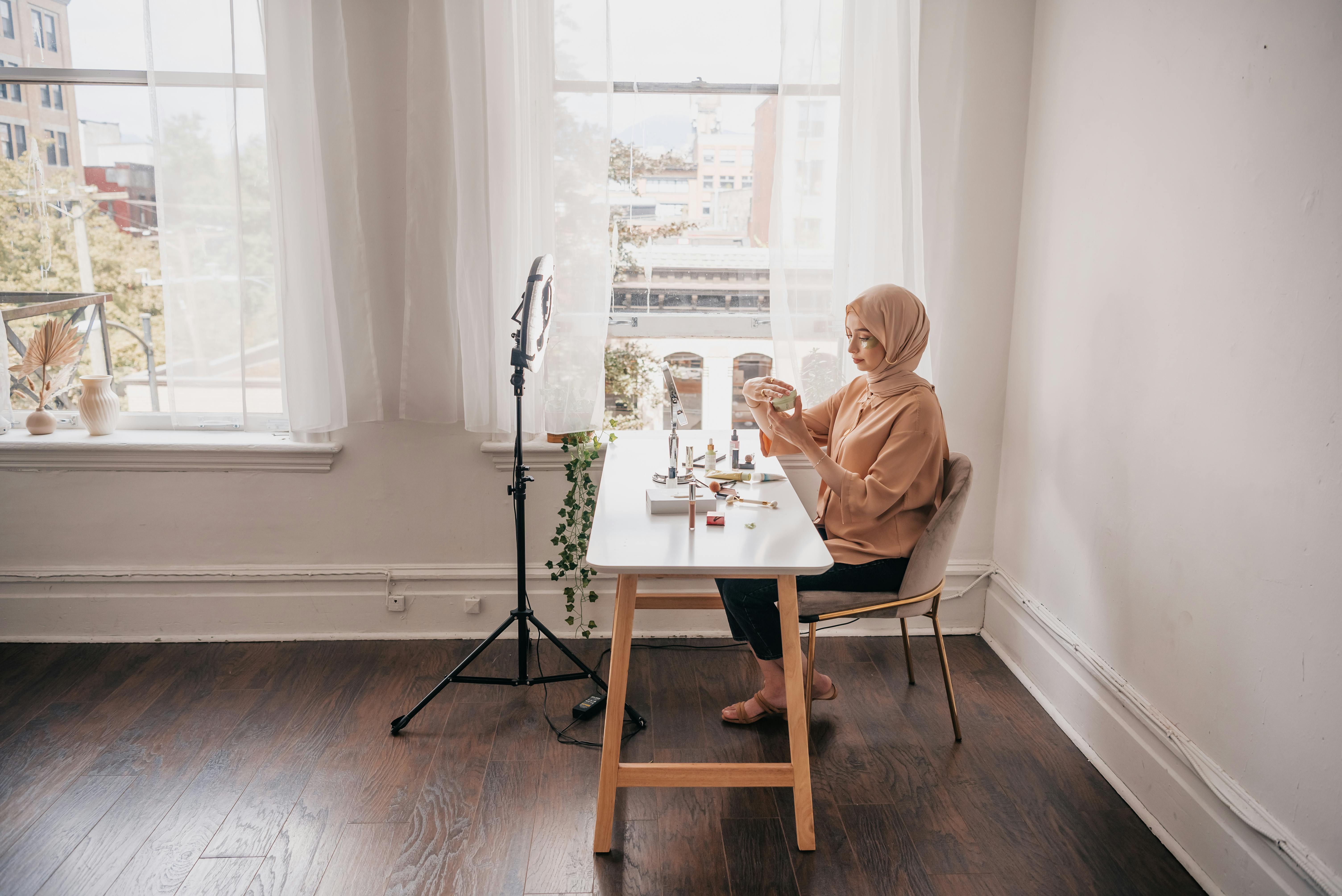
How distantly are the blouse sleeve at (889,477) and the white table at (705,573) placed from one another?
14cm

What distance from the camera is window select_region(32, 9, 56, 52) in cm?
287

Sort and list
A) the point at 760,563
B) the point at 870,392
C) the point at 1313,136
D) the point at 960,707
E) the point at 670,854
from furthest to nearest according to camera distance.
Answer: the point at 960,707 < the point at 870,392 < the point at 670,854 < the point at 760,563 < the point at 1313,136

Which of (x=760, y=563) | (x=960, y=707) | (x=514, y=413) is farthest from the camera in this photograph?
(x=514, y=413)

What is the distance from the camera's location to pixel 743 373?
10.3ft

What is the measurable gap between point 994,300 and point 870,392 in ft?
2.61

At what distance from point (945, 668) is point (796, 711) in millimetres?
665

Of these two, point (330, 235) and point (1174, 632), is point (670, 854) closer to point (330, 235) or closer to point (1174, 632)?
point (1174, 632)

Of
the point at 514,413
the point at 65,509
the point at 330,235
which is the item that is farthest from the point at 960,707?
the point at 65,509

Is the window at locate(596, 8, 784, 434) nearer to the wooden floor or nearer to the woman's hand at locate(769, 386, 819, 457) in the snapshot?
the woman's hand at locate(769, 386, 819, 457)

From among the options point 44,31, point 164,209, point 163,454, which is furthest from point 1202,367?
point 44,31

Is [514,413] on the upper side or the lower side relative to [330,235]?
lower

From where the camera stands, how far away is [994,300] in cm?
296

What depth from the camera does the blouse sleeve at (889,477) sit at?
2.23m

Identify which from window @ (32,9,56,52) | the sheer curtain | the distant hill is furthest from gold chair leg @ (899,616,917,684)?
window @ (32,9,56,52)
